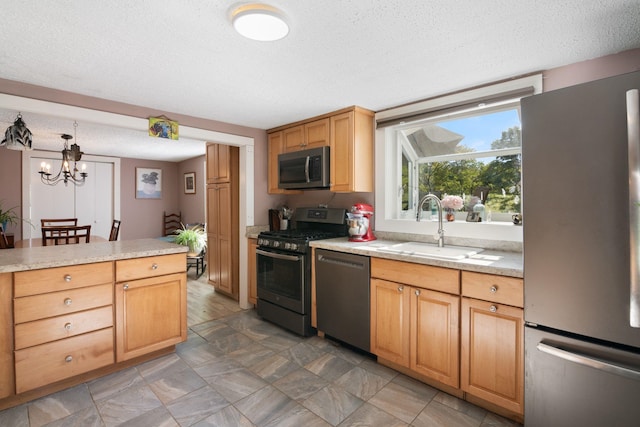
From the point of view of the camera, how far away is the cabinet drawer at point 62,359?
1883 mm

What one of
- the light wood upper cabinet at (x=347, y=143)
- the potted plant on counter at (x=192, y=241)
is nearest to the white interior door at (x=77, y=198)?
the potted plant on counter at (x=192, y=241)

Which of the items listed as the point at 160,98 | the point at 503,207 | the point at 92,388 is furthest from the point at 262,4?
the point at 92,388

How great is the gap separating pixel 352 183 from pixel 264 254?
118 centimetres

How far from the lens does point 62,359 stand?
201 centimetres

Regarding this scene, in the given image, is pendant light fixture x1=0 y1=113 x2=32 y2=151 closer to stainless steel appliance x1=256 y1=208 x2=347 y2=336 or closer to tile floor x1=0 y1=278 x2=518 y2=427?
tile floor x1=0 y1=278 x2=518 y2=427

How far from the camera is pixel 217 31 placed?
161 centimetres

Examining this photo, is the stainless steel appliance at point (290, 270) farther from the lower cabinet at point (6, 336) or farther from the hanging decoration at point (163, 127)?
the lower cabinet at point (6, 336)

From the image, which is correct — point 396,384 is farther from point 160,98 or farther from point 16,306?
point 160,98

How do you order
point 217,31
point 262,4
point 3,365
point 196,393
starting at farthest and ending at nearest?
point 196,393
point 3,365
point 217,31
point 262,4

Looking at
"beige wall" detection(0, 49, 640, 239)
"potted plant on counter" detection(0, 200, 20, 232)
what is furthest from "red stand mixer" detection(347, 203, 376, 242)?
"potted plant on counter" detection(0, 200, 20, 232)

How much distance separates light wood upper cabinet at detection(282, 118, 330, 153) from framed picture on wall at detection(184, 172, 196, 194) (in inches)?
152

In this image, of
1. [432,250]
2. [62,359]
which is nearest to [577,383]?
[432,250]

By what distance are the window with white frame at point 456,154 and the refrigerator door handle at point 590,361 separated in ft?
3.60

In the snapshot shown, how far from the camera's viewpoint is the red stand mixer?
9.36 feet
